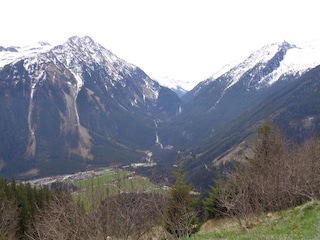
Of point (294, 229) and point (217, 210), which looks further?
point (217, 210)

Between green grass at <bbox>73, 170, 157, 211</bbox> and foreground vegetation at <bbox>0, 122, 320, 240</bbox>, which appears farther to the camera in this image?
green grass at <bbox>73, 170, 157, 211</bbox>

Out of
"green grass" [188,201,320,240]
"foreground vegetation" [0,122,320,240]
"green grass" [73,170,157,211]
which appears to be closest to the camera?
"green grass" [188,201,320,240]

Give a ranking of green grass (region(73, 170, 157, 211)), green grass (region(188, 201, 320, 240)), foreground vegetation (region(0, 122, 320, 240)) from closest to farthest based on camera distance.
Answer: green grass (region(188, 201, 320, 240)) < foreground vegetation (region(0, 122, 320, 240)) < green grass (region(73, 170, 157, 211))

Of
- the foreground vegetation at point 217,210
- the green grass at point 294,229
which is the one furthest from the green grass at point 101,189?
the green grass at point 294,229

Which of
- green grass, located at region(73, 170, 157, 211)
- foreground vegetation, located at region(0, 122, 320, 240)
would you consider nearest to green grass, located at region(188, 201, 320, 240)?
foreground vegetation, located at region(0, 122, 320, 240)

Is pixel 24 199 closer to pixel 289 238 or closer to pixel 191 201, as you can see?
pixel 191 201

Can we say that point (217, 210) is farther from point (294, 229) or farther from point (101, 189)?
point (294, 229)

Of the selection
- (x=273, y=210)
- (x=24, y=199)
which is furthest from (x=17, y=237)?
(x=273, y=210)

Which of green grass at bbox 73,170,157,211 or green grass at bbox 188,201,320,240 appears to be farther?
green grass at bbox 73,170,157,211

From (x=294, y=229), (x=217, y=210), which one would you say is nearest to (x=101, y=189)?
(x=217, y=210)

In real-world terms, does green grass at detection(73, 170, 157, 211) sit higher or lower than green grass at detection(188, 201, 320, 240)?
higher

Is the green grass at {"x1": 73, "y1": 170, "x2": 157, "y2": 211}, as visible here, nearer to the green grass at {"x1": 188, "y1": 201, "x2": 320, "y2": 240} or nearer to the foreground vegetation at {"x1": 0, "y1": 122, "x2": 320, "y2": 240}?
the foreground vegetation at {"x1": 0, "y1": 122, "x2": 320, "y2": 240}

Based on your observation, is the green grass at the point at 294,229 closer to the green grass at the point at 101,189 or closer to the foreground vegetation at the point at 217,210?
the foreground vegetation at the point at 217,210

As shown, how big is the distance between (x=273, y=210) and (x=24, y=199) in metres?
45.2
